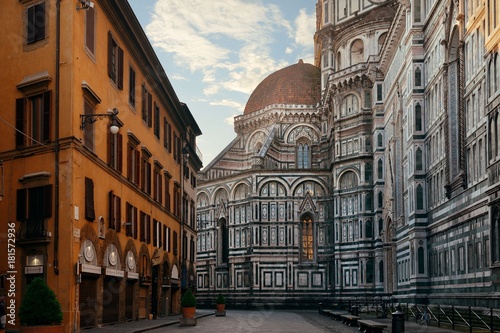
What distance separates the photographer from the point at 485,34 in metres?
35.4

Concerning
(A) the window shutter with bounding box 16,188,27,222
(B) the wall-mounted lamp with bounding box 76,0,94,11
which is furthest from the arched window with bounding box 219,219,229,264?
(B) the wall-mounted lamp with bounding box 76,0,94,11

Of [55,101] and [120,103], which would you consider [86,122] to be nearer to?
[55,101]

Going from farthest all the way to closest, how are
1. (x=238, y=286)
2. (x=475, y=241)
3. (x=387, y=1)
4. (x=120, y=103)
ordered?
(x=238, y=286) → (x=387, y=1) → (x=475, y=241) → (x=120, y=103)

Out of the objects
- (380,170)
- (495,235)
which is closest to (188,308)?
(495,235)

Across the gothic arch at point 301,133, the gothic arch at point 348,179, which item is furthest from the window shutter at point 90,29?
the gothic arch at point 301,133

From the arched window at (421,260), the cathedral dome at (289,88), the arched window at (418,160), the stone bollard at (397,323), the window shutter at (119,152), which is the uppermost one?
the cathedral dome at (289,88)

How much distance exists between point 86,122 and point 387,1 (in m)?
55.9

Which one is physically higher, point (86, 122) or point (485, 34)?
point (485, 34)

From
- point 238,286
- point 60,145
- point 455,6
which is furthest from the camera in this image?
point 238,286

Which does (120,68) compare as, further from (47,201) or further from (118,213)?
(47,201)

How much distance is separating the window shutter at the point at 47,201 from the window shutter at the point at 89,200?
188 centimetres

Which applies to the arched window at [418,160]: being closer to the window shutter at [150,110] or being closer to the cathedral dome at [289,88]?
the window shutter at [150,110]

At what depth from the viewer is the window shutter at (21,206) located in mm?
27531

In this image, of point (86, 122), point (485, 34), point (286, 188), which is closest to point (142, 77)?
point (86, 122)
